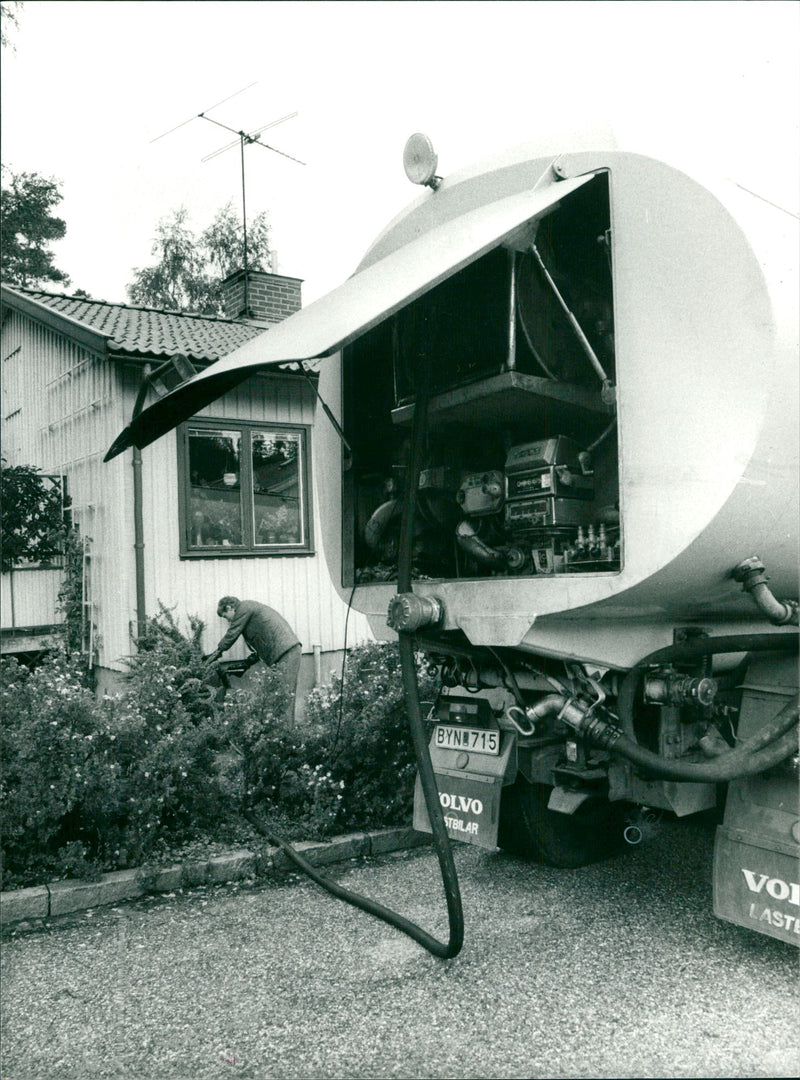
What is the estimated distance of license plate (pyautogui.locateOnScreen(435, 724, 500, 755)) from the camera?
412cm

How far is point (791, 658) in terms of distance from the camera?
12.4 feet

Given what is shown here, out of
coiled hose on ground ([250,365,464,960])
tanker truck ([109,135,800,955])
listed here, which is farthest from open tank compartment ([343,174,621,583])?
coiled hose on ground ([250,365,464,960])

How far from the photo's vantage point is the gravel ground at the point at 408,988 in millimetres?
2891

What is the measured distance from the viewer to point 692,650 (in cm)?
368

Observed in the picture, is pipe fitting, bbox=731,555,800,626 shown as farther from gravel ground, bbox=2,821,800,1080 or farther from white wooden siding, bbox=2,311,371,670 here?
white wooden siding, bbox=2,311,371,670

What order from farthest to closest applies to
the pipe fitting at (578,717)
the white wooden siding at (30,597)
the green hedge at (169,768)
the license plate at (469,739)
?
the white wooden siding at (30,597), the green hedge at (169,768), the license plate at (469,739), the pipe fitting at (578,717)

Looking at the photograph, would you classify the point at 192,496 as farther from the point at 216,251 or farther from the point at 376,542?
the point at 216,251

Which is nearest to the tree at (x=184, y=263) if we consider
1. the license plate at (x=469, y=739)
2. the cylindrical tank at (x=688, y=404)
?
the license plate at (x=469, y=739)

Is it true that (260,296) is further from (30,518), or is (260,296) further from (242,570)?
(242,570)

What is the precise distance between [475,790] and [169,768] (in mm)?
1663

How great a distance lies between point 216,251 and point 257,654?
56.3 feet

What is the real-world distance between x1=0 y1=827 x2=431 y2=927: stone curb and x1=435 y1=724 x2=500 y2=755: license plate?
3.46 ft

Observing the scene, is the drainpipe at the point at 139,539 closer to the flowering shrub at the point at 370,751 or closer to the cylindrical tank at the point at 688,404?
the flowering shrub at the point at 370,751

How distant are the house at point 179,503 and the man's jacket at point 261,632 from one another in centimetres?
87
